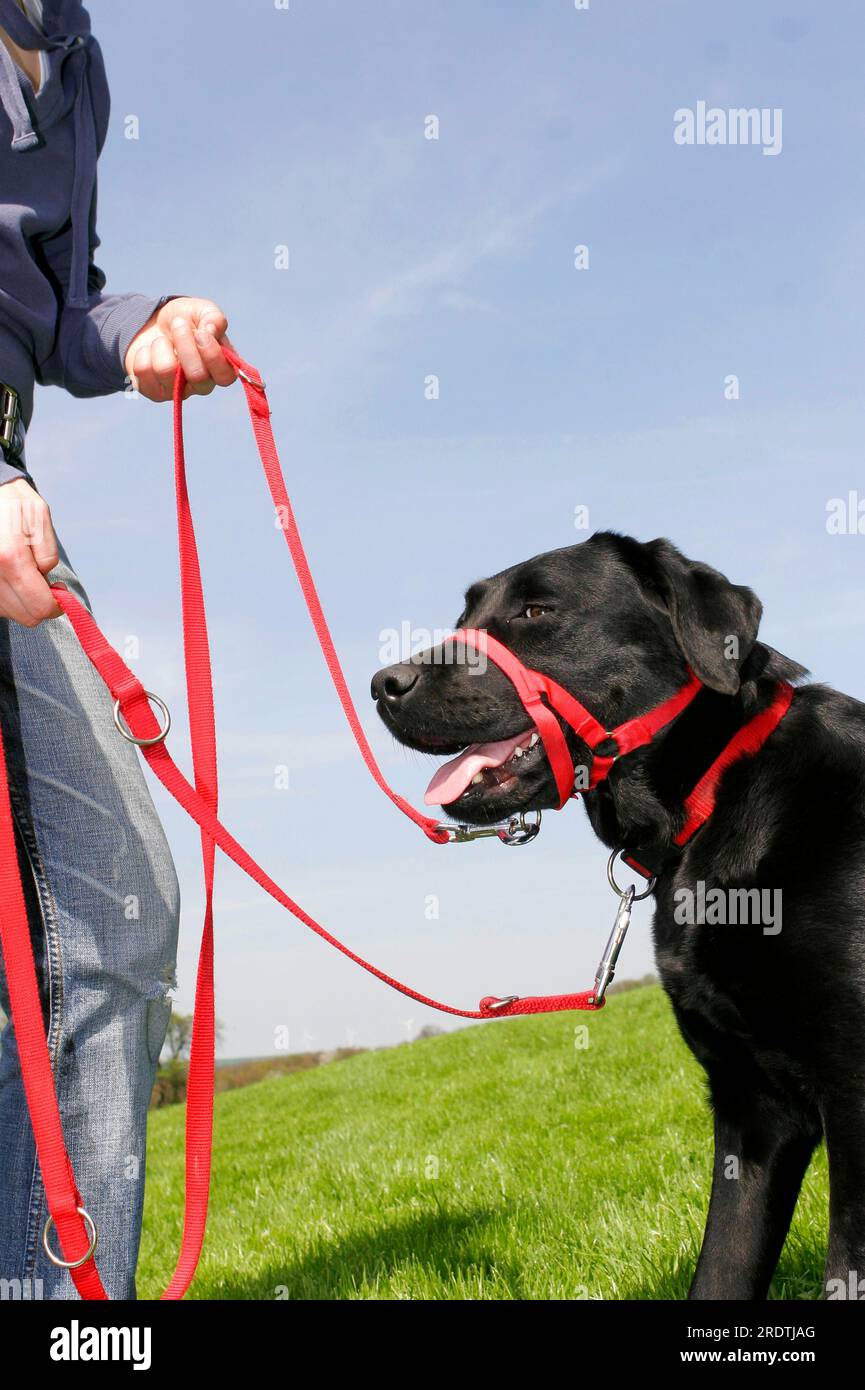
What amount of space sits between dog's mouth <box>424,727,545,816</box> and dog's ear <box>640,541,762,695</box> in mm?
518

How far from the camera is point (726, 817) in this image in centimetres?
297

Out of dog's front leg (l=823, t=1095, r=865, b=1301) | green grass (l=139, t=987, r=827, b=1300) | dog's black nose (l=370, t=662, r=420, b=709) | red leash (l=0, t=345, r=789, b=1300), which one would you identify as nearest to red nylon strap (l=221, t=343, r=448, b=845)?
red leash (l=0, t=345, r=789, b=1300)

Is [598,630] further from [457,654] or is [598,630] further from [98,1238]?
[98,1238]

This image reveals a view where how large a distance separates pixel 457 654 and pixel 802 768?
103 cm

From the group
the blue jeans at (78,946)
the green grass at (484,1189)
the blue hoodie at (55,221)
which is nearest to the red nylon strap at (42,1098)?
the blue jeans at (78,946)

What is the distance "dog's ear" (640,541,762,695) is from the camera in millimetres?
2982

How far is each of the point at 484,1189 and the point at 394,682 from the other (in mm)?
2943

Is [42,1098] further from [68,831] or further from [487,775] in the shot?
[487,775]

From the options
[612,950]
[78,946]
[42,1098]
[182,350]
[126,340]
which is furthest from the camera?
[612,950]

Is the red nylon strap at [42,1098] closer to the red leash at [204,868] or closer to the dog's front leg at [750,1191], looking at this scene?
the red leash at [204,868]

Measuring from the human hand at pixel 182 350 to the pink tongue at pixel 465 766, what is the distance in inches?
50.3

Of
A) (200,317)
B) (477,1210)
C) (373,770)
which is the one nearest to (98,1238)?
(373,770)

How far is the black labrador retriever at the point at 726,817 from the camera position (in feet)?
8.87

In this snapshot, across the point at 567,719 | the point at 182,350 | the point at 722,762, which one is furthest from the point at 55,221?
the point at 722,762
